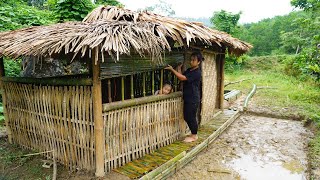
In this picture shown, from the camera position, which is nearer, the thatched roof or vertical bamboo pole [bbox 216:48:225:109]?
the thatched roof

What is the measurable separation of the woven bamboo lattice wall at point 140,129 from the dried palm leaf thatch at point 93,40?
4.03 feet

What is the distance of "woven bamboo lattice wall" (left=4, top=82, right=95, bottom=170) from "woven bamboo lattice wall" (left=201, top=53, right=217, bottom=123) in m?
3.60

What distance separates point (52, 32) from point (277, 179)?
4924 millimetres

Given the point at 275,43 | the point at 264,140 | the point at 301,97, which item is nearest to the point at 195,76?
the point at 264,140

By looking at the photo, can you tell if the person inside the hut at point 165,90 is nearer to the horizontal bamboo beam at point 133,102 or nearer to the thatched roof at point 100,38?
the horizontal bamboo beam at point 133,102

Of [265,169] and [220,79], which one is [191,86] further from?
[220,79]

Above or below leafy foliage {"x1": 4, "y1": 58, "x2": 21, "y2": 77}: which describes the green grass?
below

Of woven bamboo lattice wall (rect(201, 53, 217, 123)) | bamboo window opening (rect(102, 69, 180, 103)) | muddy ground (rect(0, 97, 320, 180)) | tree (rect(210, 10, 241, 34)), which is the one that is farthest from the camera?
tree (rect(210, 10, 241, 34))

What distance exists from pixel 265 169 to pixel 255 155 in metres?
0.69

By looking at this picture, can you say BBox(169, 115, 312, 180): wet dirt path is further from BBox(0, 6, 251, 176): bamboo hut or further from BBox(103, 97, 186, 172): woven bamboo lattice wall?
BBox(0, 6, 251, 176): bamboo hut

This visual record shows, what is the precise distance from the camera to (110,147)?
14.3ft

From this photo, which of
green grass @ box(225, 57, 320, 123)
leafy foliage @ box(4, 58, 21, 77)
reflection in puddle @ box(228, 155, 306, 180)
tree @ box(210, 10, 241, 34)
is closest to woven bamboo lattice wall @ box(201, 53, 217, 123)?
reflection in puddle @ box(228, 155, 306, 180)

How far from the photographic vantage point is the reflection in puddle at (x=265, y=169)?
4.73m

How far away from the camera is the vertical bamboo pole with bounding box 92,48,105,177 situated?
3953mm
